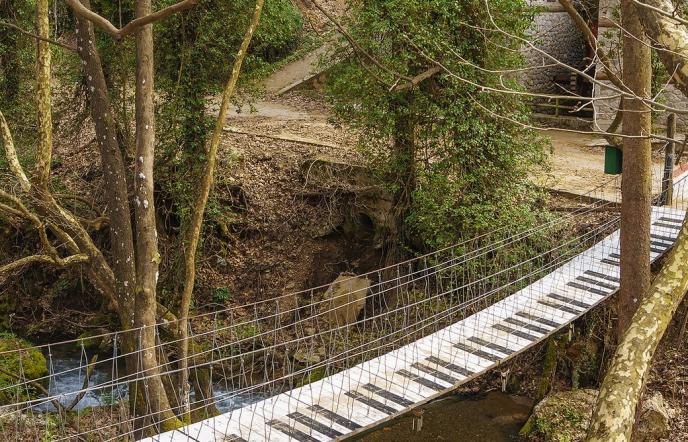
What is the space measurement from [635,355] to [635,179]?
3.41 meters

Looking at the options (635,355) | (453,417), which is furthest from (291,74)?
(635,355)

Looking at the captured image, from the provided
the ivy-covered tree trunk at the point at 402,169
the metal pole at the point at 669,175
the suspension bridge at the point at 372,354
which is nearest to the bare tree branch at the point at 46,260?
the suspension bridge at the point at 372,354

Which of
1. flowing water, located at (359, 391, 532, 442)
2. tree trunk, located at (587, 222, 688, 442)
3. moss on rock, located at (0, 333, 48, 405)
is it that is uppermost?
tree trunk, located at (587, 222, 688, 442)

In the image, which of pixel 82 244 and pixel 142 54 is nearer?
pixel 142 54

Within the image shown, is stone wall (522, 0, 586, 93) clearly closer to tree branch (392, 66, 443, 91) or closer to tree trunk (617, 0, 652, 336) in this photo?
tree branch (392, 66, 443, 91)

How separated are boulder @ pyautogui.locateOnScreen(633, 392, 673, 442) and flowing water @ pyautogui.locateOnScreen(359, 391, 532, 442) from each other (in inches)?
58.3

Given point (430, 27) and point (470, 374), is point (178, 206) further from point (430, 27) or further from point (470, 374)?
point (470, 374)

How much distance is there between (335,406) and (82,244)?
12.5 ft

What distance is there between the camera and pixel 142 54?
860 cm

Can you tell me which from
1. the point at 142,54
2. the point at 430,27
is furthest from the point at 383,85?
the point at 142,54

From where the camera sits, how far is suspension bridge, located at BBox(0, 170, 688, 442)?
24.3 ft

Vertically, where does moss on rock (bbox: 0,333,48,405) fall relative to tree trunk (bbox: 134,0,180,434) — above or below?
below

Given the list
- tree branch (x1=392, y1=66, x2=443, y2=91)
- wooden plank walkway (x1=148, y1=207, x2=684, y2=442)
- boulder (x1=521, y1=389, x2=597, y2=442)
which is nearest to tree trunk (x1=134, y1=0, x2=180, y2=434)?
wooden plank walkway (x1=148, y1=207, x2=684, y2=442)

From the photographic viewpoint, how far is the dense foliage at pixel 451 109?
12.1m
